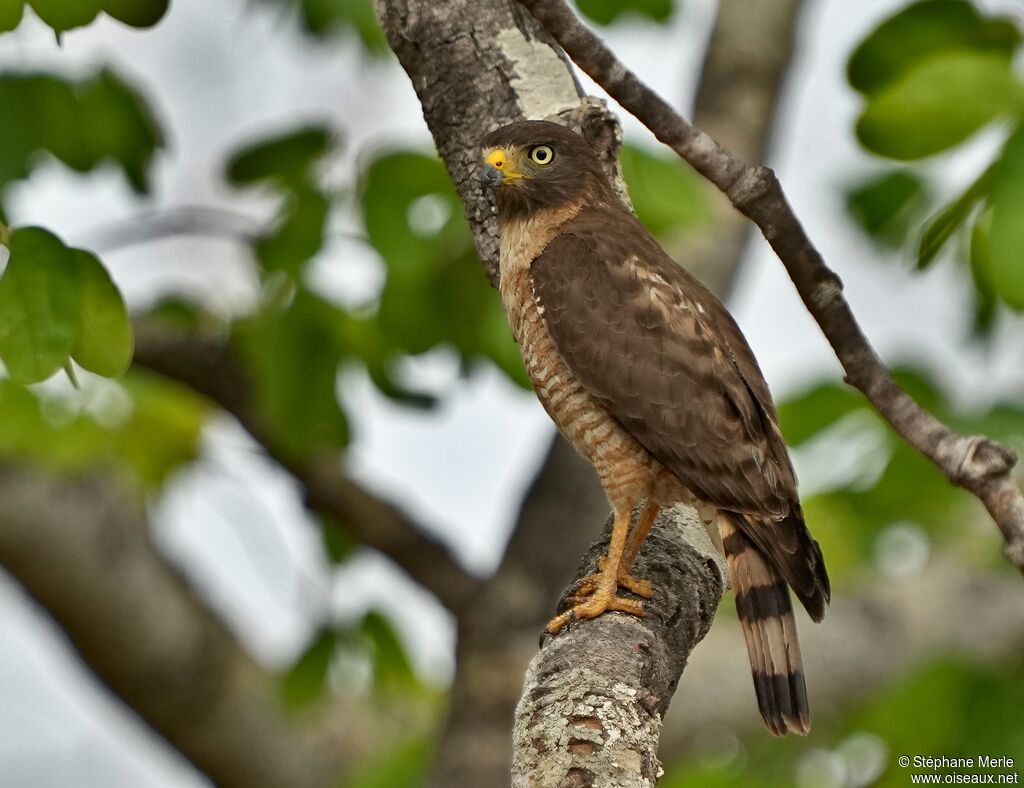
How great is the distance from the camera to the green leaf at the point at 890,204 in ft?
17.5

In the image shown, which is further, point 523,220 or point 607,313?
point 523,220

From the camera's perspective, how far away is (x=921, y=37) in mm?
4156

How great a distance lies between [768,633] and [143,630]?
4.37 m

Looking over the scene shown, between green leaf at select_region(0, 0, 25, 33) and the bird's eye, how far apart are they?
1277 millimetres

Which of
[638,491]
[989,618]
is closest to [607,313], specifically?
[638,491]

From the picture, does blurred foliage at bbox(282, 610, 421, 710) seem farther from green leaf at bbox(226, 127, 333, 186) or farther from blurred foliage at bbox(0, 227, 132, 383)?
blurred foliage at bbox(0, 227, 132, 383)

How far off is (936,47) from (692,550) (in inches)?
59.8

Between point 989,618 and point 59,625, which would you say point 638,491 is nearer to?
point 989,618

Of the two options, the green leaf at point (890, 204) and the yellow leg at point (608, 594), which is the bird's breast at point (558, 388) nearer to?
the yellow leg at point (608, 594)

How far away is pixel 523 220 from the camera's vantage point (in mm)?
4074

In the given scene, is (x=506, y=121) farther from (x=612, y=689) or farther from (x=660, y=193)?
(x=612, y=689)

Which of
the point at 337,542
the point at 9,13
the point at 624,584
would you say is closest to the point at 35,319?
the point at 9,13

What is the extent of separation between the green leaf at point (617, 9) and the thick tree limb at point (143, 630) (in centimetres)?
377

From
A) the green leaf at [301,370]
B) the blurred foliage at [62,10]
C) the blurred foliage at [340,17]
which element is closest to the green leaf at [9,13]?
the blurred foliage at [62,10]
